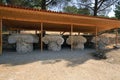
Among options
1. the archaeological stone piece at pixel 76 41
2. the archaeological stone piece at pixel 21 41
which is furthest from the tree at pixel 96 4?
the archaeological stone piece at pixel 21 41

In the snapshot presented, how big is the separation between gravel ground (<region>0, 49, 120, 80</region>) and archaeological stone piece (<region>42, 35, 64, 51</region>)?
6.24 feet

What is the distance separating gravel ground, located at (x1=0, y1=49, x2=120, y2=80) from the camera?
7.10 m

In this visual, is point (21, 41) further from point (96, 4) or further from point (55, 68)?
point (96, 4)

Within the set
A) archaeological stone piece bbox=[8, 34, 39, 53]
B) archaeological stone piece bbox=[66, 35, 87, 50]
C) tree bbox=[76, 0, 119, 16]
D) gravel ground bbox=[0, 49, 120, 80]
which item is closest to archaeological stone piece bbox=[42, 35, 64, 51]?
archaeological stone piece bbox=[8, 34, 39, 53]

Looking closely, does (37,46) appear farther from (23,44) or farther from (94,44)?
(94,44)

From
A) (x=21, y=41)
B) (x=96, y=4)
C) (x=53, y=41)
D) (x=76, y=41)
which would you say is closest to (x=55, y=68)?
(x=21, y=41)

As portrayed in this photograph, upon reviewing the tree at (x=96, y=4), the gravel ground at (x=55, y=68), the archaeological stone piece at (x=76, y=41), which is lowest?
the gravel ground at (x=55, y=68)

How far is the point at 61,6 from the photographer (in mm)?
20922

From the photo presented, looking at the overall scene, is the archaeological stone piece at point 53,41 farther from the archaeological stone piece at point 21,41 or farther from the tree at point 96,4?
the tree at point 96,4

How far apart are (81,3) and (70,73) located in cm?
1630

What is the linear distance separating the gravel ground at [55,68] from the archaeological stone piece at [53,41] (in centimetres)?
190

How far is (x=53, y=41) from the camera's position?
11.9 metres

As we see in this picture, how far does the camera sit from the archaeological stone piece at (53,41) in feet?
38.6

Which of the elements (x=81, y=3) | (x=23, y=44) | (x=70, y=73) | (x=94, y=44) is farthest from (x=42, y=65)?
(x=81, y=3)
